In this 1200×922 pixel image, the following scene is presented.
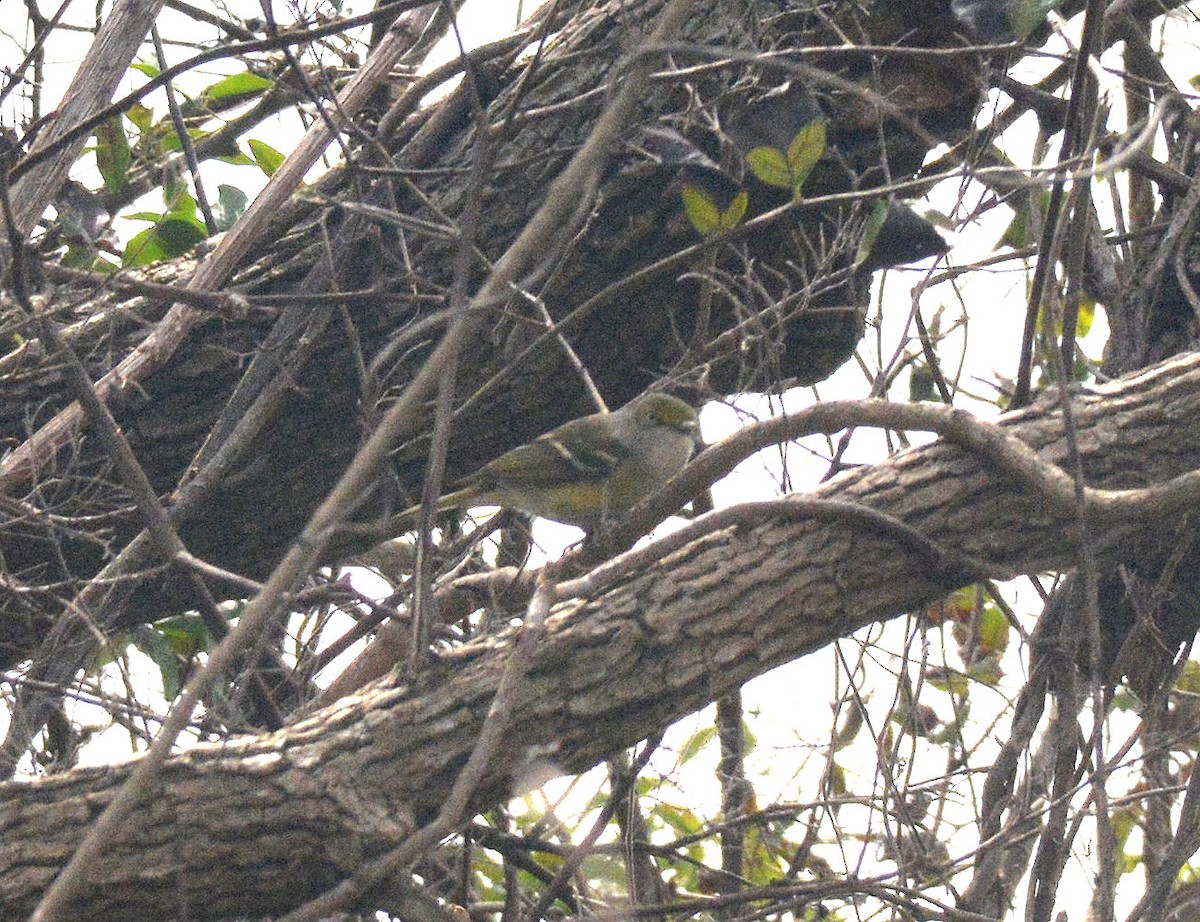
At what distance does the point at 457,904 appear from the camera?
13.6 ft

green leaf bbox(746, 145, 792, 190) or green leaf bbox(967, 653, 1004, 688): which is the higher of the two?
green leaf bbox(746, 145, 792, 190)

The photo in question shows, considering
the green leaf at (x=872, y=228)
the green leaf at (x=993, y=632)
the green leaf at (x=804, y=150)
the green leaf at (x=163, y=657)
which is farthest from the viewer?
the green leaf at (x=993, y=632)

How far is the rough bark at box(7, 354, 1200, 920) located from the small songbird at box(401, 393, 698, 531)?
48.7 inches

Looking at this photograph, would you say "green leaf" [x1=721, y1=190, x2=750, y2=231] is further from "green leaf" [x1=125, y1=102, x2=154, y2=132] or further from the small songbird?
"green leaf" [x1=125, y1=102, x2=154, y2=132]

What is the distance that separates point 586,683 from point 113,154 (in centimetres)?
272

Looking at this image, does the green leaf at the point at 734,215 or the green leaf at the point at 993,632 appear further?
the green leaf at the point at 993,632

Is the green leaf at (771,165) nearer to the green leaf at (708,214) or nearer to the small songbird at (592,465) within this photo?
the green leaf at (708,214)

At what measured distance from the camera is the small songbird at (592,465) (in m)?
4.54

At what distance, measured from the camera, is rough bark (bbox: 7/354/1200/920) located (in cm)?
277

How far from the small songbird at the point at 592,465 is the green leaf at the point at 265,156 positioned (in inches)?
52.5

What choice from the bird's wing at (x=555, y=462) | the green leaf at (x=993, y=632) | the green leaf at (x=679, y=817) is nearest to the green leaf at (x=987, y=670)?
the green leaf at (x=993, y=632)

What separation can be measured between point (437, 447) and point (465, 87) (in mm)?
1845

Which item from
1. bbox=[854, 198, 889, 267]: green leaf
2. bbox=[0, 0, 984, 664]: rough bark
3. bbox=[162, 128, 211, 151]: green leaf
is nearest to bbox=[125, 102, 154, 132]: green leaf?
bbox=[162, 128, 211, 151]: green leaf

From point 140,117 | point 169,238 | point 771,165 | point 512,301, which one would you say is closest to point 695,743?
point 512,301
